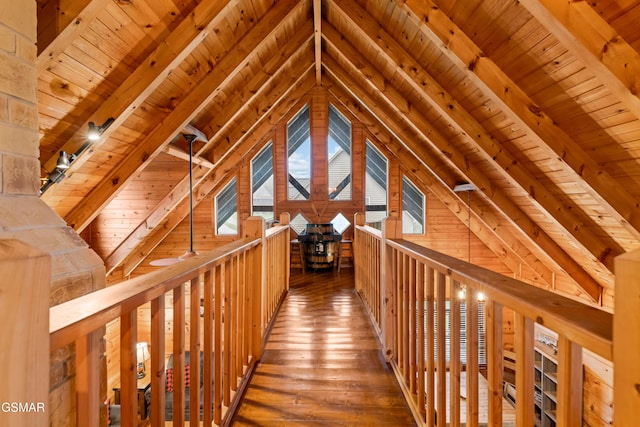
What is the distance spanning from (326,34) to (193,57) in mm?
1699

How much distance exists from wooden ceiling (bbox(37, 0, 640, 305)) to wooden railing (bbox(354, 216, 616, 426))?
1.35 metres

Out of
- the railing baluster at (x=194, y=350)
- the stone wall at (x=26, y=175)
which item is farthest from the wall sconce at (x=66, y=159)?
the railing baluster at (x=194, y=350)

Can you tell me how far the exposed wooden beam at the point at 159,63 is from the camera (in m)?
2.48

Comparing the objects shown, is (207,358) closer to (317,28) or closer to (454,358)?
(454,358)

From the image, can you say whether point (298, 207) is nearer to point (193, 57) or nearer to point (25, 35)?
point (193, 57)

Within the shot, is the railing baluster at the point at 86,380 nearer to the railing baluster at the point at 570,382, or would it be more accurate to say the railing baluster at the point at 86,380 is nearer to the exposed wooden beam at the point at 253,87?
the railing baluster at the point at 570,382

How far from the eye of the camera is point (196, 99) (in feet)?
10.6

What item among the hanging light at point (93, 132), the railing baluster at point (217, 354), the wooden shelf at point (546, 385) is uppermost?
the hanging light at point (93, 132)

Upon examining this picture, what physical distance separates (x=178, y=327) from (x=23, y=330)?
698 millimetres

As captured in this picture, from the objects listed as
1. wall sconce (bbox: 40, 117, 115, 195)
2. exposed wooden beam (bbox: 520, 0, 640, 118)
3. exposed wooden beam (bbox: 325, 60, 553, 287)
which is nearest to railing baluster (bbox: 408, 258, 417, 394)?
exposed wooden beam (bbox: 520, 0, 640, 118)

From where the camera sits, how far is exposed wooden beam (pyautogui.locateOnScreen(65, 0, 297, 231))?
3238 mm

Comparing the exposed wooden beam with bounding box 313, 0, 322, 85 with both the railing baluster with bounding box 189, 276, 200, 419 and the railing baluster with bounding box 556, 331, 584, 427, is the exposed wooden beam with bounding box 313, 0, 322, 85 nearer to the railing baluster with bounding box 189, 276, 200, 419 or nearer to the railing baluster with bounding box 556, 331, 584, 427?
the railing baluster with bounding box 189, 276, 200, 419

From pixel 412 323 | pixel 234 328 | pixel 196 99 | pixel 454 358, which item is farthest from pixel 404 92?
pixel 454 358

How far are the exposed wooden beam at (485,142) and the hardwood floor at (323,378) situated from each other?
199 centimetres
